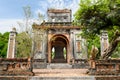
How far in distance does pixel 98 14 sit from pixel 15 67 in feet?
21.9

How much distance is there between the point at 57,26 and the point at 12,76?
16593 millimetres

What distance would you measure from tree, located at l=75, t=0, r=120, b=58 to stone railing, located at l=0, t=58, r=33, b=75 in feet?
17.0

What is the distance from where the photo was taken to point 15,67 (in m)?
12.5

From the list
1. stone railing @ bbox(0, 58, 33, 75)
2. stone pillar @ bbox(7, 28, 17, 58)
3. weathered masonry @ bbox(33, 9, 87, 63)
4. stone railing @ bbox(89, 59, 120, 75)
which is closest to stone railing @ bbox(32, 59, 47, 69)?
weathered masonry @ bbox(33, 9, 87, 63)

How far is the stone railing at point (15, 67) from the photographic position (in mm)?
12336

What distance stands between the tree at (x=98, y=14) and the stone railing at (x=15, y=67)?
17.0 ft

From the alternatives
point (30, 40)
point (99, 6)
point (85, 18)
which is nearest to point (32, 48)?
point (30, 40)

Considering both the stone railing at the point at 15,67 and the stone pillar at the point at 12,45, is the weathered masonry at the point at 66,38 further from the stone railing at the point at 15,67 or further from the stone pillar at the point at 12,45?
the stone railing at the point at 15,67

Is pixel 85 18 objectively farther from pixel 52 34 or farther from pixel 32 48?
pixel 52 34

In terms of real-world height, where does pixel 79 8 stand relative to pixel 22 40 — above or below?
above

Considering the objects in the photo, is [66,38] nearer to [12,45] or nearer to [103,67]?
[12,45]

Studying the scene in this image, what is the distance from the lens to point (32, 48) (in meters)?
19.2

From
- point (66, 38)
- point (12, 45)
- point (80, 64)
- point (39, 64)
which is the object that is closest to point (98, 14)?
point (80, 64)

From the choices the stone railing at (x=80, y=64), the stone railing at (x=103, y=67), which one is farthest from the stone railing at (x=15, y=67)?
the stone railing at (x=80, y=64)
